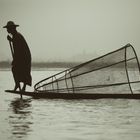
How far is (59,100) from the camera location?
65.8 feet

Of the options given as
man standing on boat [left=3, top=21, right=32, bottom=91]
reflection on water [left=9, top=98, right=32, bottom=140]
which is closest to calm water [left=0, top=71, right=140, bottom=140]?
reflection on water [left=9, top=98, right=32, bottom=140]

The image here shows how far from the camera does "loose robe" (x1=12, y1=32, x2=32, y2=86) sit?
61.9 ft

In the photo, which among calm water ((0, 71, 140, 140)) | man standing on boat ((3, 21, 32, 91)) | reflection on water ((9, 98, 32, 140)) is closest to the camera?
calm water ((0, 71, 140, 140))

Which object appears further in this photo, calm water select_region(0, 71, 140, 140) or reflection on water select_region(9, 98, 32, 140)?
reflection on water select_region(9, 98, 32, 140)

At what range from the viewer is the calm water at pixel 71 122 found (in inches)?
412

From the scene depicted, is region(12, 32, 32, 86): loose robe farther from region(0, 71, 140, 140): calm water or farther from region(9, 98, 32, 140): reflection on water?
region(9, 98, 32, 140): reflection on water

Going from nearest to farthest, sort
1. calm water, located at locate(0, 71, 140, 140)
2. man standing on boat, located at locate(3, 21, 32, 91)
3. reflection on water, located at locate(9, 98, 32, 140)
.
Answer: calm water, located at locate(0, 71, 140, 140)
reflection on water, located at locate(9, 98, 32, 140)
man standing on boat, located at locate(3, 21, 32, 91)

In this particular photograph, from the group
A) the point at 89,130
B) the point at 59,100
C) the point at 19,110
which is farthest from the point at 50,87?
the point at 89,130

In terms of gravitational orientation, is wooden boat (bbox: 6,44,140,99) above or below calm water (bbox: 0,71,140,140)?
above

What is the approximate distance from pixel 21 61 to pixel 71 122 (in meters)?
6.92

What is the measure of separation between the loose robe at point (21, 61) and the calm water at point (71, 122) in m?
1.03

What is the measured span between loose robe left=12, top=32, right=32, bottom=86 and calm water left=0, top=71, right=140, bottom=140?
40.5 inches

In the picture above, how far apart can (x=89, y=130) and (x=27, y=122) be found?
1915 millimetres

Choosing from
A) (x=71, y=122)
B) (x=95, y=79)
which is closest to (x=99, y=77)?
(x=95, y=79)
